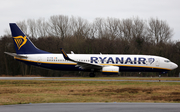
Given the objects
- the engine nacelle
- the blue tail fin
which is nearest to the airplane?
the blue tail fin

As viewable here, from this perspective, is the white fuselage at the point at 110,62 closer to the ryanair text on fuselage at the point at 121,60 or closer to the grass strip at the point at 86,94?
the ryanair text on fuselage at the point at 121,60

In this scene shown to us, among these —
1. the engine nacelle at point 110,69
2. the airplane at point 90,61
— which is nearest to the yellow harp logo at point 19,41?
the airplane at point 90,61

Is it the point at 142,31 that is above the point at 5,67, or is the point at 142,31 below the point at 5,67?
above

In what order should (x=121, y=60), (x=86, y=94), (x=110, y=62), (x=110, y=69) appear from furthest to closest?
(x=110, y=62), (x=121, y=60), (x=110, y=69), (x=86, y=94)

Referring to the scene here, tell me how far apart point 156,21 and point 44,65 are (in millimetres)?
42905

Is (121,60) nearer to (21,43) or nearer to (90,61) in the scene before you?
(90,61)

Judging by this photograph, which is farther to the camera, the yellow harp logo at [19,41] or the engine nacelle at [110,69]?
the yellow harp logo at [19,41]

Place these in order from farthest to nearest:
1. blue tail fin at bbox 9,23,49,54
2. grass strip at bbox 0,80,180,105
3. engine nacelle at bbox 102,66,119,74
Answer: blue tail fin at bbox 9,23,49,54, engine nacelle at bbox 102,66,119,74, grass strip at bbox 0,80,180,105

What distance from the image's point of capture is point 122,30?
71.2 metres

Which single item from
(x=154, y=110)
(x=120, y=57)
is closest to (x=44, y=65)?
(x=120, y=57)

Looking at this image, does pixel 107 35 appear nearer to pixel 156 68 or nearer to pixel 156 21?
pixel 156 21

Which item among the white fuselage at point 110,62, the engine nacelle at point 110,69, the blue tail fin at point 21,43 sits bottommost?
the engine nacelle at point 110,69

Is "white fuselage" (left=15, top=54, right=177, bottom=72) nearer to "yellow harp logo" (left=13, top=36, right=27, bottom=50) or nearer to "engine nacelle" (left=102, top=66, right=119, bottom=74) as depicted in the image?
"engine nacelle" (left=102, top=66, right=119, bottom=74)

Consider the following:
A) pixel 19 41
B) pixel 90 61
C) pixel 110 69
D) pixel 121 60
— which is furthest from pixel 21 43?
pixel 121 60
